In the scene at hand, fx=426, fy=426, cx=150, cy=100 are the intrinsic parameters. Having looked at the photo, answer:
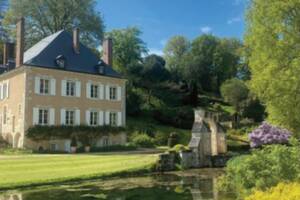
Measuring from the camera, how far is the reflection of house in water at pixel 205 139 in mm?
23755

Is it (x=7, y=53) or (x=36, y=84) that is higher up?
(x=7, y=53)

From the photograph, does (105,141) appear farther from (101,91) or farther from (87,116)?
(101,91)

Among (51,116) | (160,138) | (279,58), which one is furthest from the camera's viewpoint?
(160,138)

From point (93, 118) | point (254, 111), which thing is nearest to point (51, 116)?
point (93, 118)

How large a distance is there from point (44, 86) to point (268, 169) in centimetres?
2357

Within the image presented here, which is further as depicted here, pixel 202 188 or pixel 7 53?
pixel 7 53

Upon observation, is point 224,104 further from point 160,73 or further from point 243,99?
point 160,73

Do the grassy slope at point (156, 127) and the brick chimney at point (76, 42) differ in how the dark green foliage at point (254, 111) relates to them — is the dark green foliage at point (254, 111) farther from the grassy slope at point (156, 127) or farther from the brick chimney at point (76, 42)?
the brick chimney at point (76, 42)

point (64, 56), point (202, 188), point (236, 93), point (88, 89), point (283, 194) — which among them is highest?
point (64, 56)

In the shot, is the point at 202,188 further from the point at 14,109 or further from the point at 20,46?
the point at 14,109

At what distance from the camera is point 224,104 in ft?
197

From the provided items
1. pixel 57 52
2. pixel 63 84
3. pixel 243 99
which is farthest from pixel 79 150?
pixel 243 99

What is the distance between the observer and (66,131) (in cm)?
3228

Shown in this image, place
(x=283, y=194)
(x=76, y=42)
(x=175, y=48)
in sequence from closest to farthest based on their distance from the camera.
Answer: (x=283, y=194) → (x=76, y=42) → (x=175, y=48)
